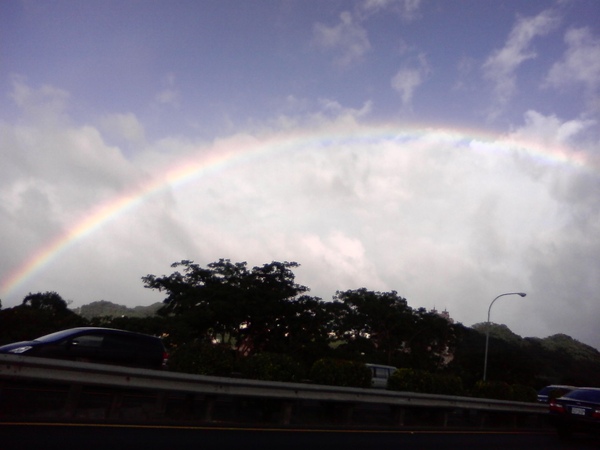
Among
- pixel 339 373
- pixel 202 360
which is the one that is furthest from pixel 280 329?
pixel 202 360

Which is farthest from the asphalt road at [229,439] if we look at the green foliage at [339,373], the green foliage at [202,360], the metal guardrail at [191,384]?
the green foliage at [202,360]

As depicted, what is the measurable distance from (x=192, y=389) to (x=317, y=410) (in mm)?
5208

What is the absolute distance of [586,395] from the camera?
57.0 ft

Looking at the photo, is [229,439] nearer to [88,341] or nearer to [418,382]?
[88,341]

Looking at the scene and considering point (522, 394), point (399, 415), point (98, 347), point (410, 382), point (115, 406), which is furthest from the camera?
point (522, 394)

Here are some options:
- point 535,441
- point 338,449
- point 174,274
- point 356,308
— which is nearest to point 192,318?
point 174,274

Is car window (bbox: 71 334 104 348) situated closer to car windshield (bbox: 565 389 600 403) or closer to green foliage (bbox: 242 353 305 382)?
green foliage (bbox: 242 353 305 382)

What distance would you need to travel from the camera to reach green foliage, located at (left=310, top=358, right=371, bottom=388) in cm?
1750

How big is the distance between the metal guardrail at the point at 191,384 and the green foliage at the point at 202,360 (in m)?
Result: 1.54

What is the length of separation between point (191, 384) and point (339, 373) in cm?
631

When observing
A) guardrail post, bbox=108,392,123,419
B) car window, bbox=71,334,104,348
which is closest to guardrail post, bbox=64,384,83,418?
guardrail post, bbox=108,392,123,419

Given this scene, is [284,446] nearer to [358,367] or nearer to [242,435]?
[242,435]

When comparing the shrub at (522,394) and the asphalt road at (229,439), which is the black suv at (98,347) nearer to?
the asphalt road at (229,439)

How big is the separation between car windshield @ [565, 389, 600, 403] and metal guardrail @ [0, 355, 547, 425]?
12.2ft
